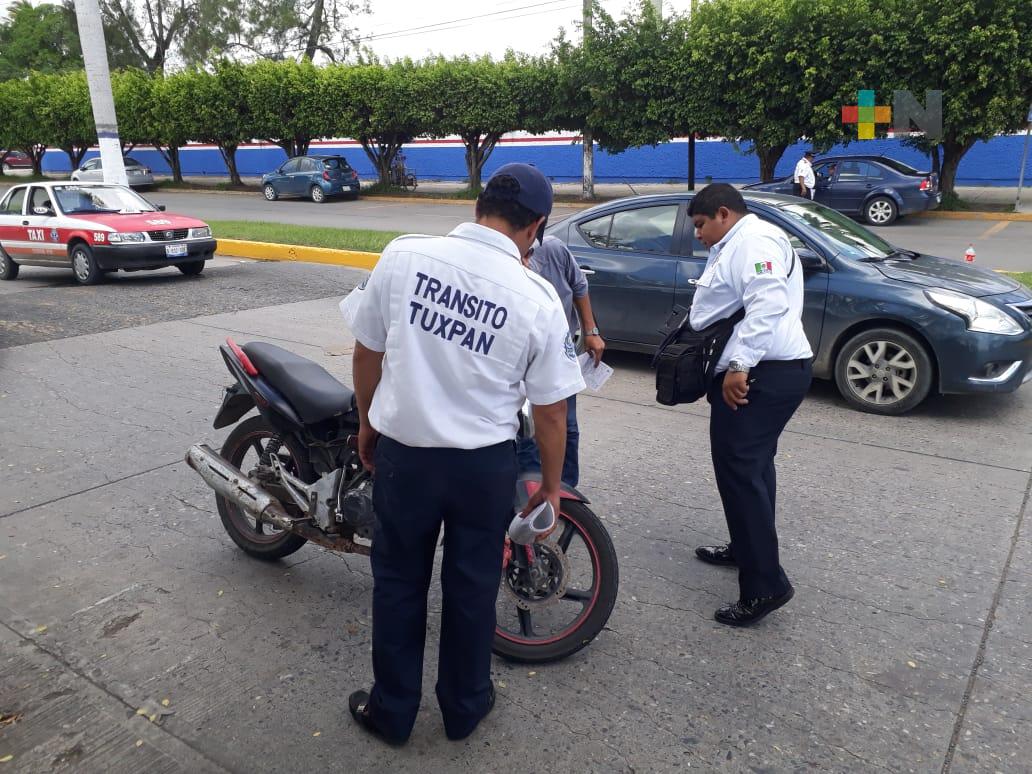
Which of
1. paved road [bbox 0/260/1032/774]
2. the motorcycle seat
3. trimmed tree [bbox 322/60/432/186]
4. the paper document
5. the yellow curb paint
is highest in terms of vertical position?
trimmed tree [bbox 322/60/432/186]

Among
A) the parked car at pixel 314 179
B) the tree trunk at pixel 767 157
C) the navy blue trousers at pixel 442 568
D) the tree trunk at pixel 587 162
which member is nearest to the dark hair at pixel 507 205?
the navy blue trousers at pixel 442 568

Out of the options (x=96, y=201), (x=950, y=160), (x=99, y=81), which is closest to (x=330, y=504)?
(x=96, y=201)

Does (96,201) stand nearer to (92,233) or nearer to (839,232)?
(92,233)

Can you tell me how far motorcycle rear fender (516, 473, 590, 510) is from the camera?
2963mm

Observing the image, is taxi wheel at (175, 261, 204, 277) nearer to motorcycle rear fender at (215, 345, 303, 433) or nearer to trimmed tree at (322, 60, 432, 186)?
motorcycle rear fender at (215, 345, 303, 433)

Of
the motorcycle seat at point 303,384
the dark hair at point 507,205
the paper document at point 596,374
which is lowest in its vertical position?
the paper document at point 596,374

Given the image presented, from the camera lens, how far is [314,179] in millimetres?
27859

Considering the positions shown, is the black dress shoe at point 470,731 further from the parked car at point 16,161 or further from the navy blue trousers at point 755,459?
the parked car at point 16,161

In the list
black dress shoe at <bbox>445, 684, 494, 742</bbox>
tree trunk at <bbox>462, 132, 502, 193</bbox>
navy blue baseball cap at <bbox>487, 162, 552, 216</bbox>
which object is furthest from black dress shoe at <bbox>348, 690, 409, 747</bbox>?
tree trunk at <bbox>462, 132, 502, 193</bbox>

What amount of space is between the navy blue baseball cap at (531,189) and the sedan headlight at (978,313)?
14.3 feet

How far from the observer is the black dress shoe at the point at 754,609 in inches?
133

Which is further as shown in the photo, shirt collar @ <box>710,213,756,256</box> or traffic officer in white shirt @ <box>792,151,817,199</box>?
traffic officer in white shirt @ <box>792,151,817,199</box>

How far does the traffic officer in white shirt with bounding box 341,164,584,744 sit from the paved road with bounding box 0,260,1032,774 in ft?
1.96

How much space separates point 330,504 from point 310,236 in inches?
516
